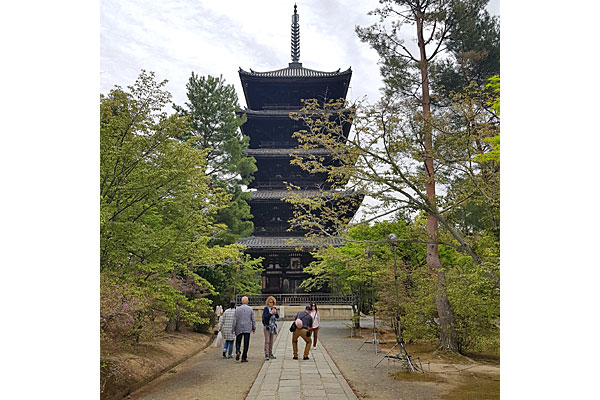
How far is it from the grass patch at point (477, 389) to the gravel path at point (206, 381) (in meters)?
2.45

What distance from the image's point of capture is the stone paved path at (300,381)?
4867 mm

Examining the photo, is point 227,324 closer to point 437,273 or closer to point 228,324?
point 228,324

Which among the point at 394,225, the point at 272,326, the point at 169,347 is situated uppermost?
the point at 394,225

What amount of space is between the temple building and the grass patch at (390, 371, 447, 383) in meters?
11.2

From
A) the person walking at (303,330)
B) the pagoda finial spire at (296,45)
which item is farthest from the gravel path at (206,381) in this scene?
the pagoda finial spire at (296,45)

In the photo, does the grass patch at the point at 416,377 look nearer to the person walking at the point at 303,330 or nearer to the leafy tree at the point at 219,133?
the person walking at the point at 303,330

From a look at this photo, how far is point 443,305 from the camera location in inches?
295

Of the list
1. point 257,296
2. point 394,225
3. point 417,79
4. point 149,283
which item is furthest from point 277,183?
point 149,283

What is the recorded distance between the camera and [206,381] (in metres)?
5.90

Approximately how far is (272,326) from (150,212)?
2.63m

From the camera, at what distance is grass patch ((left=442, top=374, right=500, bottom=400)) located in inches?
197

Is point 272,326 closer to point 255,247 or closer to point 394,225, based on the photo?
point 394,225

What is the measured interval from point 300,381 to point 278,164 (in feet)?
46.8

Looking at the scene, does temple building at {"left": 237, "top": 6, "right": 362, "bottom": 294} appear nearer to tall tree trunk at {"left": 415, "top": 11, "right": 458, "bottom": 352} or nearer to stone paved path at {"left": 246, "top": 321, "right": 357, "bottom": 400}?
tall tree trunk at {"left": 415, "top": 11, "right": 458, "bottom": 352}
